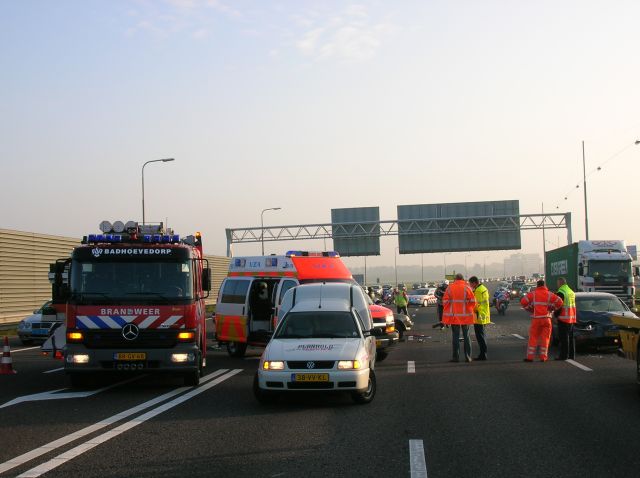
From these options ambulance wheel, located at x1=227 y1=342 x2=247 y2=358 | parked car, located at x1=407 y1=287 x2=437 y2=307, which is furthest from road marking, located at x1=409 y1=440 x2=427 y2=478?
parked car, located at x1=407 y1=287 x2=437 y2=307

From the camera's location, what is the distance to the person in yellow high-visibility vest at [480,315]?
18.0 metres

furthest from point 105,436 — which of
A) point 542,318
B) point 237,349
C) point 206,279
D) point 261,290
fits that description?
point 542,318

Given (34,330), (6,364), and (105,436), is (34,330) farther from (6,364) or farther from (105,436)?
(105,436)

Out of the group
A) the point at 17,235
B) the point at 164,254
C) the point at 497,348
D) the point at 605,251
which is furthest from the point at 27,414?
the point at 605,251

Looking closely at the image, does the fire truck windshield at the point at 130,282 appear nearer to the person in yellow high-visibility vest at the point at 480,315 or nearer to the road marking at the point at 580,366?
the person in yellow high-visibility vest at the point at 480,315

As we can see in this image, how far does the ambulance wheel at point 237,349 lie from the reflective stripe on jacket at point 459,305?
5100 mm

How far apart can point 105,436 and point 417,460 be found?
147 inches

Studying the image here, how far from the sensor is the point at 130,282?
1374 cm

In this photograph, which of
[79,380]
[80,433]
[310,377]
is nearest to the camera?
[80,433]

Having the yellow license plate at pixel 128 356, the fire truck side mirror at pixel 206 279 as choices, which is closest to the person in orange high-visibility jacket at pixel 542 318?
the fire truck side mirror at pixel 206 279

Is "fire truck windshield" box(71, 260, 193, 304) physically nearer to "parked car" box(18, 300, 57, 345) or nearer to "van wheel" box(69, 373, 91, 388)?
"van wheel" box(69, 373, 91, 388)

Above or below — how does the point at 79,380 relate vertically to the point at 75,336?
below

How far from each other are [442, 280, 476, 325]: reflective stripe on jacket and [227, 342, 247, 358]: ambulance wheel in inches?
201

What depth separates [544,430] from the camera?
932 cm
